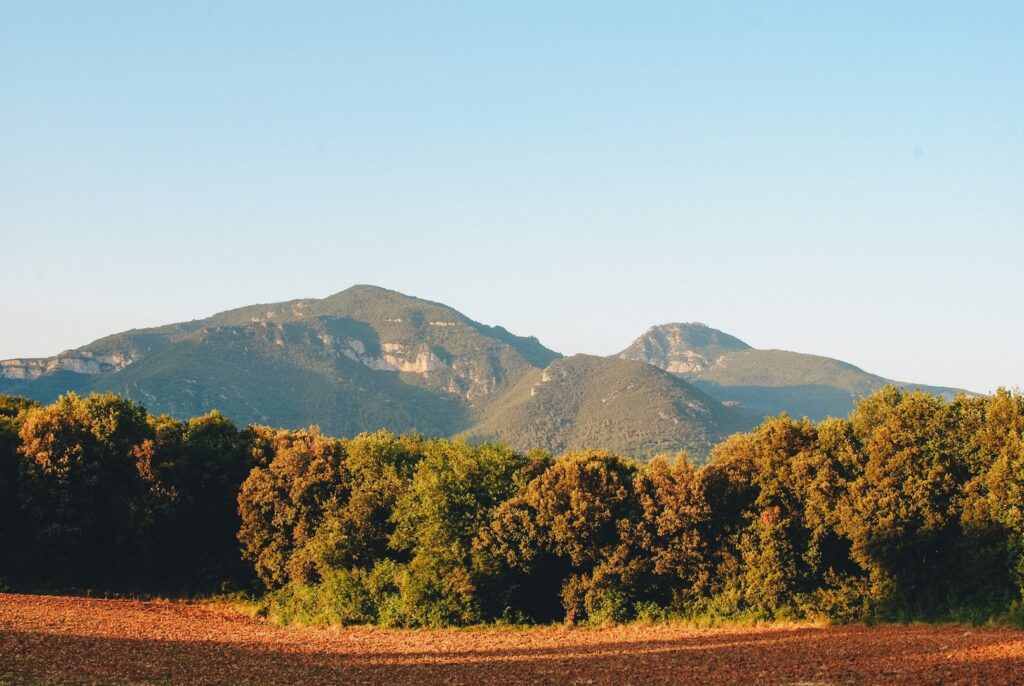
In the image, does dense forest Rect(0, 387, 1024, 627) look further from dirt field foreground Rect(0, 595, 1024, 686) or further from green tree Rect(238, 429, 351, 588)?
dirt field foreground Rect(0, 595, 1024, 686)

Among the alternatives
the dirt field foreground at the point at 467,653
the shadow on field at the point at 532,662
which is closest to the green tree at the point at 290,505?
the dirt field foreground at the point at 467,653

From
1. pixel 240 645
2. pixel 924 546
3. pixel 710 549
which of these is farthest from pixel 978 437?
pixel 240 645

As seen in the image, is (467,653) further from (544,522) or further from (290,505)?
(290,505)

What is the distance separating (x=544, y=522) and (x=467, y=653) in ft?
32.0

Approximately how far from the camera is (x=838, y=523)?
1447 inches

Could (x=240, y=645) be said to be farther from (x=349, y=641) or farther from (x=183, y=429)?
(x=183, y=429)

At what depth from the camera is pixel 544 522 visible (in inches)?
1543

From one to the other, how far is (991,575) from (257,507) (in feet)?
108

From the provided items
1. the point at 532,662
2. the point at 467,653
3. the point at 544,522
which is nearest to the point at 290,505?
the point at 544,522

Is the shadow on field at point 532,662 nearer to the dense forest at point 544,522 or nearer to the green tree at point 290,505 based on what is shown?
the dense forest at point 544,522

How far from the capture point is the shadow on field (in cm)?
2322

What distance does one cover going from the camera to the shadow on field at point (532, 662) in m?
23.2

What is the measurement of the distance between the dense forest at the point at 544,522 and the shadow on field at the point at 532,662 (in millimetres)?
4695

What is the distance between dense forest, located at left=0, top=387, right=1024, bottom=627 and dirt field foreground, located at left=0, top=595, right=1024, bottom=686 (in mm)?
2438
